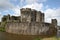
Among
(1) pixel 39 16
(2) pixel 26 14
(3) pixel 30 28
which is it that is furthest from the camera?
(1) pixel 39 16

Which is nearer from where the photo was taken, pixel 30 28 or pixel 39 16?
pixel 30 28

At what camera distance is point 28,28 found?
34.2 metres

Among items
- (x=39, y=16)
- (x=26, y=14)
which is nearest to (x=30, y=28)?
(x=26, y=14)

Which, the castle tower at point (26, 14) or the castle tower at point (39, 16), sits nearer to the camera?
the castle tower at point (26, 14)

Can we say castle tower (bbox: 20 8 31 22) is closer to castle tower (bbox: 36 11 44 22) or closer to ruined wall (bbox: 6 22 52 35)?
castle tower (bbox: 36 11 44 22)

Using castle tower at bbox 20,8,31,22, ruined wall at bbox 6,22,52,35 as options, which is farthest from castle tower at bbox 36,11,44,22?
ruined wall at bbox 6,22,52,35

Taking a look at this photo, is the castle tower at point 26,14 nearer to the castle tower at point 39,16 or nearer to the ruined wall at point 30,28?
the castle tower at point 39,16

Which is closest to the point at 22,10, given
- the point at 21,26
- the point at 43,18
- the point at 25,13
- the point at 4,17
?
the point at 25,13

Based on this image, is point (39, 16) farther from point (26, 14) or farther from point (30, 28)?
point (30, 28)

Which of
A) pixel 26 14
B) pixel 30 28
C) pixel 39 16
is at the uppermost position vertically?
pixel 26 14

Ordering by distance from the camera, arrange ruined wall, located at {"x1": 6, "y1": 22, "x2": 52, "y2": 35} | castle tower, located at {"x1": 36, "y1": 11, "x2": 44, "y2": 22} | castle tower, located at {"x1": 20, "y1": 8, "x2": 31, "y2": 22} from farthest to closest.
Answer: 1. castle tower, located at {"x1": 36, "y1": 11, "x2": 44, "y2": 22}
2. castle tower, located at {"x1": 20, "y1": 8, "x2": 31, "y2": 22}
3. ruined wall, located at {"x1": 6, "y1": 22, "x2": 52, "y2": 35}

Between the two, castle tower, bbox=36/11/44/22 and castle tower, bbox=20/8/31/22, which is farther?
castle tower, bbox=36/11/44/22

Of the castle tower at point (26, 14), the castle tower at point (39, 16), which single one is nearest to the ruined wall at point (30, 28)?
the castle tower at point (26, 14)

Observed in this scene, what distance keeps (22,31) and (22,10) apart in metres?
14.2
